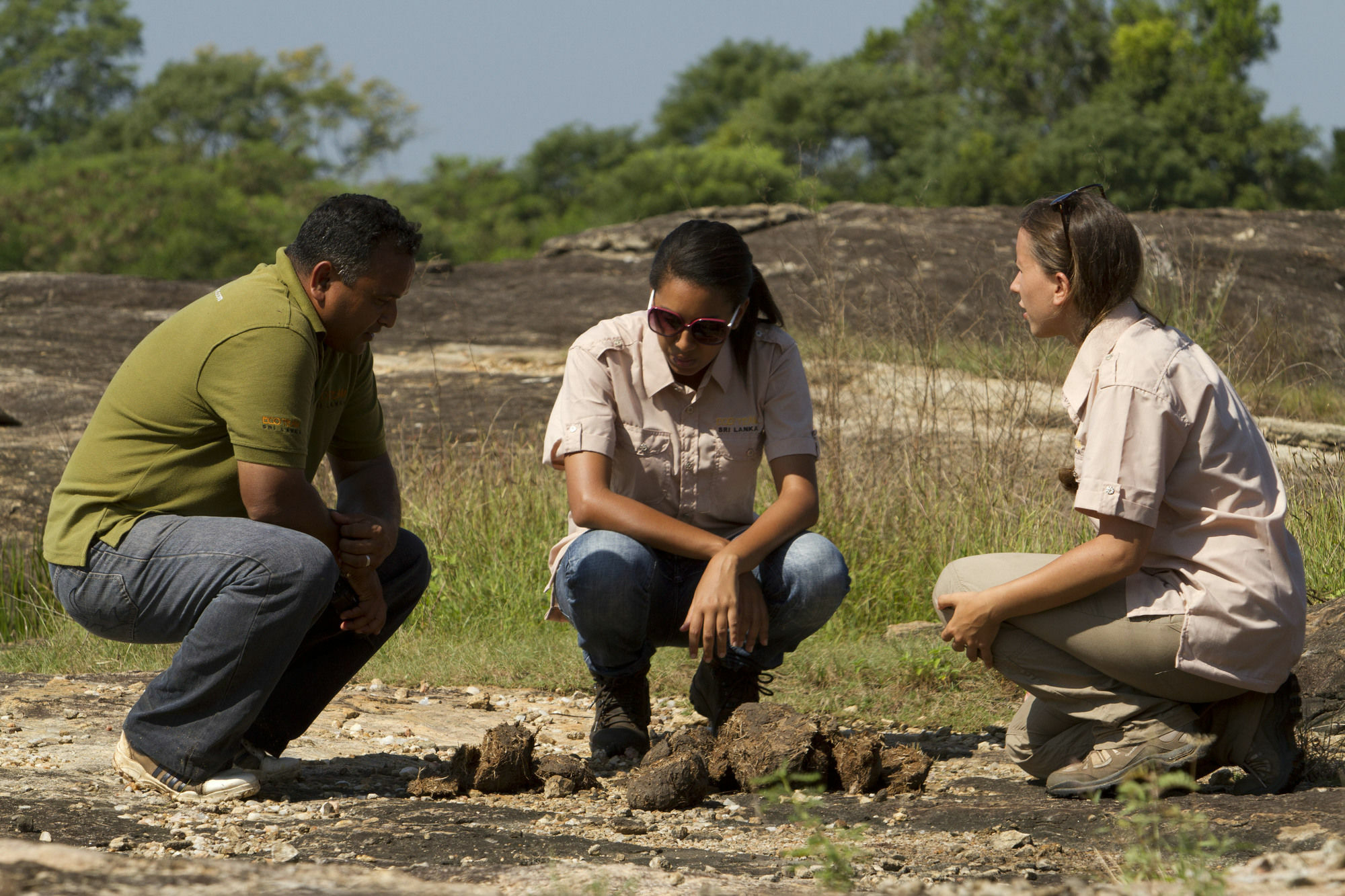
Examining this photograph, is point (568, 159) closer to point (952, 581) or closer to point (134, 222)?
point (134, 222)

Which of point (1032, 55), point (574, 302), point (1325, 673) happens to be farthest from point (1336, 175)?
point (1325, 673)

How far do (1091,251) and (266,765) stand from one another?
7.28 ft

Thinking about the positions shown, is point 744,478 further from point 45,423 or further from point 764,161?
point 764,161

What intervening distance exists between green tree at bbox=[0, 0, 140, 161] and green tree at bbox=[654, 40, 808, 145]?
1884 cm

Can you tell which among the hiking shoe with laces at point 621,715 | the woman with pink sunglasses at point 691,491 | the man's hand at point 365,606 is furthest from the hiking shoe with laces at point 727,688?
the man's hand at point 365,606

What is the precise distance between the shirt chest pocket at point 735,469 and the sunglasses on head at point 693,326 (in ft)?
1.09

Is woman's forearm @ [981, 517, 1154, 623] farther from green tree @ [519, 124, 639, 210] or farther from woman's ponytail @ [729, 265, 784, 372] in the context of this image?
green tree @ [519, 124, 639, 210]

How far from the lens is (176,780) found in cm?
281

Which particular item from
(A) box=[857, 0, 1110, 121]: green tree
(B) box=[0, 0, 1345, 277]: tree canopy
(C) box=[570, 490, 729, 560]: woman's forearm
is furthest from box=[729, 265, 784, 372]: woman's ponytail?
(A) box=[857, 0, 1110, 121]: green tree

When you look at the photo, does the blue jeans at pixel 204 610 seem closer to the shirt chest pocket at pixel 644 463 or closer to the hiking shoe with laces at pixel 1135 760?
the shirt chest pocket at pixel 644 463

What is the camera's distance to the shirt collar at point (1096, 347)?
272 centimetres

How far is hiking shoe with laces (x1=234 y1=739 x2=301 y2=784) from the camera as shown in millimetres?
2971

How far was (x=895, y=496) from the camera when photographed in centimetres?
557

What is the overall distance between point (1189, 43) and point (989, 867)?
1628 inches
